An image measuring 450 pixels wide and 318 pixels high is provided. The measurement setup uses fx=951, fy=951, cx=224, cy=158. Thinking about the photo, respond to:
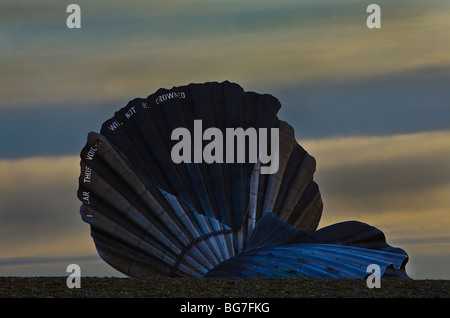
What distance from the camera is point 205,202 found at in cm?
2169

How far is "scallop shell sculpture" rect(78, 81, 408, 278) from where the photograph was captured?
62.8ft

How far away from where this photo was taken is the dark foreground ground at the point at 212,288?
47.3ft

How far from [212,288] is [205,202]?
678 cm

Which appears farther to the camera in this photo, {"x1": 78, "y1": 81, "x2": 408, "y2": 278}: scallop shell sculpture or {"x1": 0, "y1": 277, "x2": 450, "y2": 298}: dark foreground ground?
{"x1": 78, "y1": 81, "x2": 408, "y2": 278}: scallop shell sculpture

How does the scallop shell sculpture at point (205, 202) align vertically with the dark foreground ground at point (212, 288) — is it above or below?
above

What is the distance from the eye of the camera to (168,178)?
21.9 metres

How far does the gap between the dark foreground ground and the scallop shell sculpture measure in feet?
7.32

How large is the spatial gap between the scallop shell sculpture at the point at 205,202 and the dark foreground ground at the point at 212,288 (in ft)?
7.32
